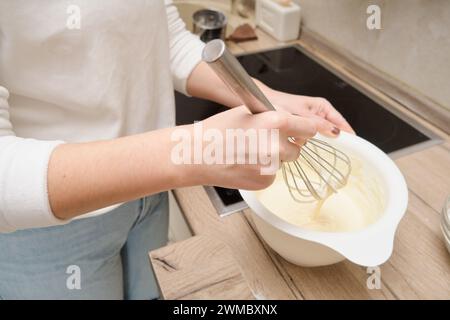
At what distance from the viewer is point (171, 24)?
69 cm

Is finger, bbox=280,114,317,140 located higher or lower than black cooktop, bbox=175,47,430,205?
higher

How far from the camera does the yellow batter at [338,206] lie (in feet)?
1.72

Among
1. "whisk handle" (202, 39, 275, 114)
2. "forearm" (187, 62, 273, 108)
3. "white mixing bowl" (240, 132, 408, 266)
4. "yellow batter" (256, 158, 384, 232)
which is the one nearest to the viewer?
"whisk handle" (202, 39, 275, 114)

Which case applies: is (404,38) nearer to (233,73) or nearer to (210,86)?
(210,86)

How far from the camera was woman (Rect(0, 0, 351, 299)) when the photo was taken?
0.37 metres

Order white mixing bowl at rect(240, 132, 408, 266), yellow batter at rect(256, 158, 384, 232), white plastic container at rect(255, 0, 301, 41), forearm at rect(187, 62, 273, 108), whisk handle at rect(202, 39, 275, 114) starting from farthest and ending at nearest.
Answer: white plastic container at rect(255, 0, 301, 41) → forearm at rect(187, 62, 273, 108) → yellow batter at rect(256, 158, 384, 232) → white mixing bowl at rect(240, 132, 408, 266) → whisk handle at rect(202, 39, 275, 114)

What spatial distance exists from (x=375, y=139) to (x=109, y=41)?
0.50m

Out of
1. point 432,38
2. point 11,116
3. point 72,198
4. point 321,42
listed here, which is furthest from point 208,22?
point 72,198

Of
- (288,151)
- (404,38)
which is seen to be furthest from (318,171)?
(404,38)

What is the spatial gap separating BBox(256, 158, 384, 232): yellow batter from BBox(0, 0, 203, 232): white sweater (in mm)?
227

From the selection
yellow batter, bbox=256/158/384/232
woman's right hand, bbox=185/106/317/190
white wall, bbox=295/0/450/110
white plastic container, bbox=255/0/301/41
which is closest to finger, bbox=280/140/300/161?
woman's right hand, bbox=185/106/317/190

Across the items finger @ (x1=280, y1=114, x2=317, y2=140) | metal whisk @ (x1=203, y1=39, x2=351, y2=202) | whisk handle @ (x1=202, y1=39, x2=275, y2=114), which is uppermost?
whisk handle @ (x1=202, y1=39, x2=275, y2=114)

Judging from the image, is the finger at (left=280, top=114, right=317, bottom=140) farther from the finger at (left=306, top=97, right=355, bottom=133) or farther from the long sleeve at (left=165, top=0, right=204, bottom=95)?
the long sleeve at (left=165, top=0, right=204, bottom=95)

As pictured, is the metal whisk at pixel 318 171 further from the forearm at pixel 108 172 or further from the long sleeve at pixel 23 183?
the long sleeve at pixel 23 183
